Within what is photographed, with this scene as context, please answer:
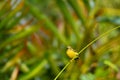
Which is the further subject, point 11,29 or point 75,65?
point 11,29

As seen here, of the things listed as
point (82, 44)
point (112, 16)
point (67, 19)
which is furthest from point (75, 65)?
point (112, 16)

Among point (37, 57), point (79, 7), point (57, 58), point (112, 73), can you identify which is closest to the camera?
point (112, 73)

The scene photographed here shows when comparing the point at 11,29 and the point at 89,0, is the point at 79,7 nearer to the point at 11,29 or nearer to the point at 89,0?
the point at 89,0

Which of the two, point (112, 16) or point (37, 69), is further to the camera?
point (112, 16)

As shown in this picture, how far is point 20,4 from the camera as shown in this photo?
994 mm

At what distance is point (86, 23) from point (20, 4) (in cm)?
21

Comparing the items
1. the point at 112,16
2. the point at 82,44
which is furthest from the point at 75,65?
the point at 112,16

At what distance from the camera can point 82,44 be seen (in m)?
0.98

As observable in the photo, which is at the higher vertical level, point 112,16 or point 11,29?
point 11,29

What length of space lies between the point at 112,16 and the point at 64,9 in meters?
0.22

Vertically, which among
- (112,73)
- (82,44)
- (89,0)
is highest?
(89,0)

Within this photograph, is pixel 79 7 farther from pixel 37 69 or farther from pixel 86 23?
pixel 37 69

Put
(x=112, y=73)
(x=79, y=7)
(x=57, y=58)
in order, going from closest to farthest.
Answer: (x=112, y=73)
(x=79, y=7)
(x=57, y=58)

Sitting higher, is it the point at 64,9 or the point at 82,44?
the point at 64,9
